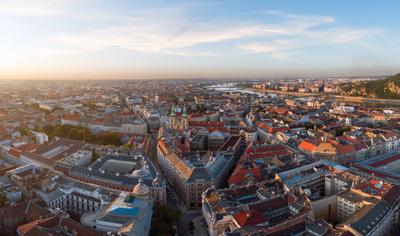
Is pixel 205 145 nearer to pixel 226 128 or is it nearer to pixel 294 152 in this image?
pixel 226 128

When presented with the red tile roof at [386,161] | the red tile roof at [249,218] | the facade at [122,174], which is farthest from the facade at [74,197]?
the red tile roof at [386,161]

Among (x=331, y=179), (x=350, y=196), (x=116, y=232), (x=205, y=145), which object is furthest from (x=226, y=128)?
(x=116, y=232)

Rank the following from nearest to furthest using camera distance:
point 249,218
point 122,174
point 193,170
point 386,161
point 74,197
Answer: point 249,218 → point 74,197 → point 193,170 → point 122,174 → point 386,161

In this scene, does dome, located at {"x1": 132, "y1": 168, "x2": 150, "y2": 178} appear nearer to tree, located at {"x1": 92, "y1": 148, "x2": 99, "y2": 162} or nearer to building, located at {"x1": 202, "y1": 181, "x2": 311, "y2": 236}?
building, located at {"x1": 202, "y1": 181, "x2": 311, "y2": 236}

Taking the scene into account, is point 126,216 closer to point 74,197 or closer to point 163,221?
point 163,221

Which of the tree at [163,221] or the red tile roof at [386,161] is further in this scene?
the red tile roof at [386,161]

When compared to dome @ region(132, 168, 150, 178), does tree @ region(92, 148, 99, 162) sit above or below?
below

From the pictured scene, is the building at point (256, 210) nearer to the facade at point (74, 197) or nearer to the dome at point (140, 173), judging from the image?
the dome at point (140, 173)

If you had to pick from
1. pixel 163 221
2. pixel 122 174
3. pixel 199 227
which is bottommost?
pixel 199 227

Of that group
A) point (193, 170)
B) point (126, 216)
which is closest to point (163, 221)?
point (126, 216)

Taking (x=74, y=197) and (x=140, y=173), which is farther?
(x=140, y=173)

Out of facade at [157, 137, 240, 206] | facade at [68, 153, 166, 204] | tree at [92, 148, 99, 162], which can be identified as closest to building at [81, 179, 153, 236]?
facade at [68, 153, 166, 204]
